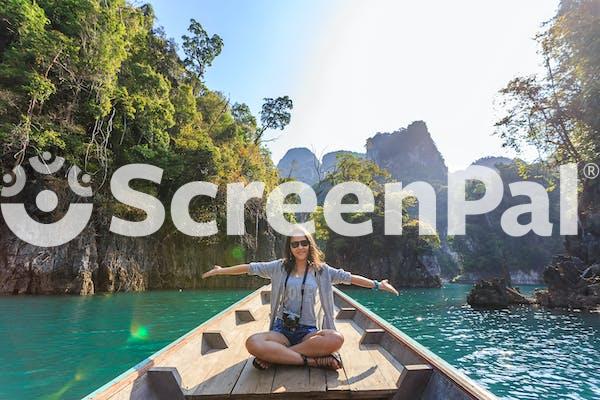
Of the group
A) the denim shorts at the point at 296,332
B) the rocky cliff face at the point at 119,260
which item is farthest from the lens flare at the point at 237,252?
the denim shorts at the point at 296,332

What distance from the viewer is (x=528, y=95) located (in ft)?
58.9

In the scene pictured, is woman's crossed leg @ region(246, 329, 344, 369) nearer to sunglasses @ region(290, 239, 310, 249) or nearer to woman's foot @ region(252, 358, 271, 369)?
woman's foot @ region(252, 358, 271, 369)

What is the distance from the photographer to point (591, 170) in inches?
687

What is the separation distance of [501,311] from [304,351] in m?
13.7

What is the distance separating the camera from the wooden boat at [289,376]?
7.54 ft

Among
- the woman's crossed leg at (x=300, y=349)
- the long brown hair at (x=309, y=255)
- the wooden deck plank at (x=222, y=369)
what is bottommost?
the wooden deck plank at (x=222, y=369)

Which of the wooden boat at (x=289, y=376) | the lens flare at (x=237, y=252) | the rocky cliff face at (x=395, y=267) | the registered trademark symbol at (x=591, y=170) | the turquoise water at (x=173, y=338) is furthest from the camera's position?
the rocky cliff face at (x=395, y=267)

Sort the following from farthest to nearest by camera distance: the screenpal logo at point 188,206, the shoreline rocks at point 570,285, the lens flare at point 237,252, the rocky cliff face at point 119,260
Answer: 1. the lens flare at point 237,252
2. the screenpal logo at point 188,206
3. the rocky cliff face at point 119,260
4. the shoreline rocks at point 570,285

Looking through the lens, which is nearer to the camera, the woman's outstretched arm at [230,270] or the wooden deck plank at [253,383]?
the wooden deck plank at [253,383]

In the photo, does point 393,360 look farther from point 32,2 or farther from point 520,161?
point 520,161

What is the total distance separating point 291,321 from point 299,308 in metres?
0.12

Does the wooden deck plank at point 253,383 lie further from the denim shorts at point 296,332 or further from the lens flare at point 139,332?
the lens flare at point 139,332

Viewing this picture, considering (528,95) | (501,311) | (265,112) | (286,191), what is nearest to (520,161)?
(528,95)

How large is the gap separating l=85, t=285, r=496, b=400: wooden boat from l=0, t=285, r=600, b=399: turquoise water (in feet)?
6.28
